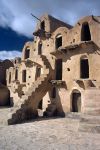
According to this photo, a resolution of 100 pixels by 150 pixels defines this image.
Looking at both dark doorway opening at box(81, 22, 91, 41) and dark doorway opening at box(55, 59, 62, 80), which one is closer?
dark doorway opening at box(81, 22, 91, 41)

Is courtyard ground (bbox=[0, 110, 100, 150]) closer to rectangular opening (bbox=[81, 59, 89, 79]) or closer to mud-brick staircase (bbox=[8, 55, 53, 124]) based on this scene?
mud-brick staircase (bbox=[8, 55, 53, 124])

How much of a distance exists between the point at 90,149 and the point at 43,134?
A: 4314mm

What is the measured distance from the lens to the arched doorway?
72.1ft

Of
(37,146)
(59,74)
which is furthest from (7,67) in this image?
(37,146)

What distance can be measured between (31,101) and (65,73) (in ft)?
15.9

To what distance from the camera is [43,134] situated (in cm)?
1485

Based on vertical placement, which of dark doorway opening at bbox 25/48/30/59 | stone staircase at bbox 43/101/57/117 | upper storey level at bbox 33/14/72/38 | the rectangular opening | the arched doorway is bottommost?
stone staircase at bbox 43/101/57/117

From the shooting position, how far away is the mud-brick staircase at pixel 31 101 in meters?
19.7

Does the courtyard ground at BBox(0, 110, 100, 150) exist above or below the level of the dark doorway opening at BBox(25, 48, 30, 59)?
below

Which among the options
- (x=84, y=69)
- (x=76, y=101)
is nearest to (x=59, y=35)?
(x=84, y=69)

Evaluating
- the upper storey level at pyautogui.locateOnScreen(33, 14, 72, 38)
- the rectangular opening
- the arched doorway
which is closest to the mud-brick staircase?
the arched doorway

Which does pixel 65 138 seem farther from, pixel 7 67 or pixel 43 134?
pixel 7 67

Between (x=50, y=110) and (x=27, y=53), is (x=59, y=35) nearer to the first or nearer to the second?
(x=27, y=53)

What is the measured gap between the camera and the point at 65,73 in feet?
77.3
